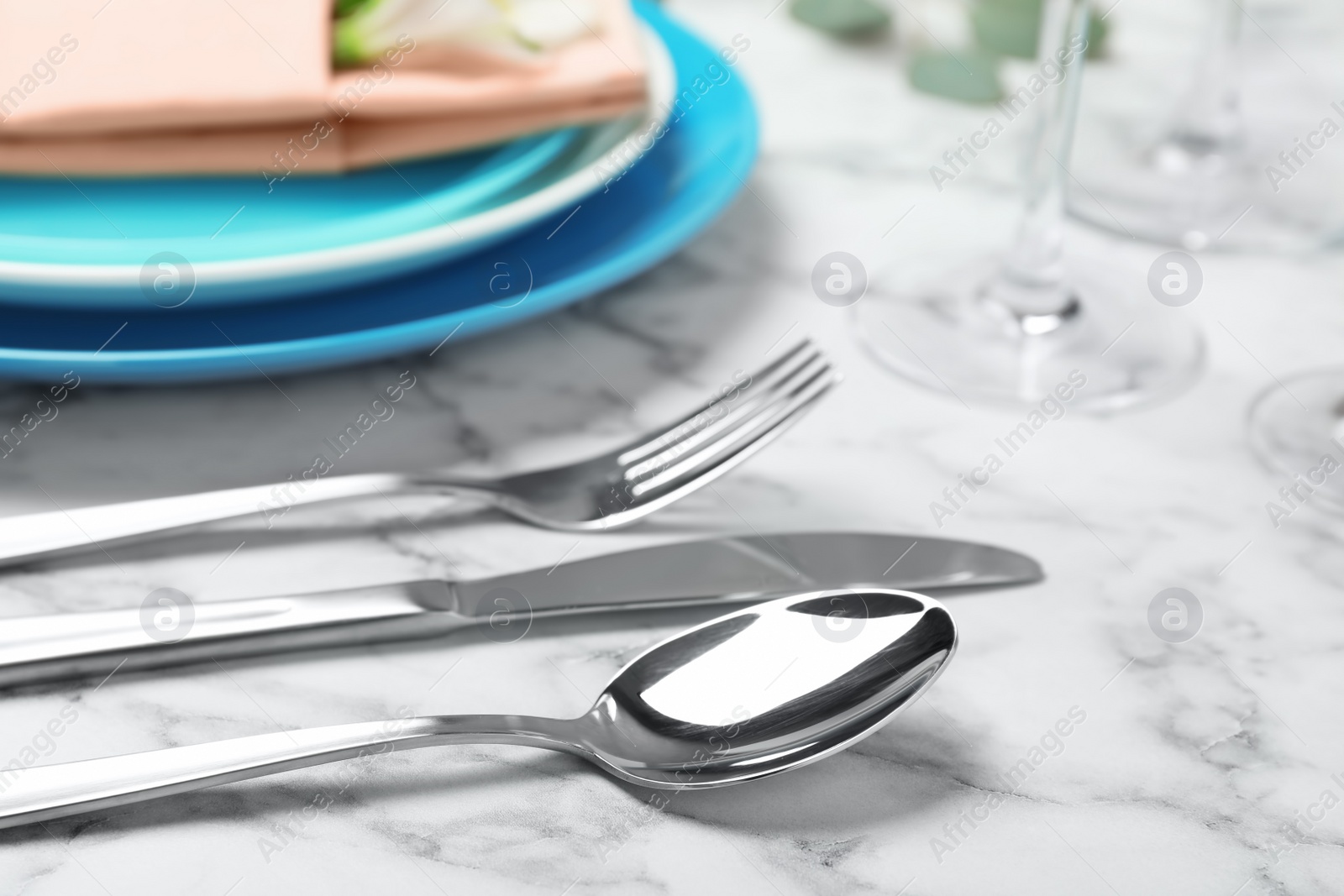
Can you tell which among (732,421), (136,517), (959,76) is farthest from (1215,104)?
(136,517)

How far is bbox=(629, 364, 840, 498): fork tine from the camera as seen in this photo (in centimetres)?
53

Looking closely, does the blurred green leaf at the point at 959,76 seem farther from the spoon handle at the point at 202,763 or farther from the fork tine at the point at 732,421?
the spoon handle at the point at 202,763

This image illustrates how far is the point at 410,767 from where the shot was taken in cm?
42

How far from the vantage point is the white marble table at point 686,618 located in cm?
40

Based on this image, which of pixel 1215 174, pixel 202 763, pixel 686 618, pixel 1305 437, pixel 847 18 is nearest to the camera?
pixel 202 763

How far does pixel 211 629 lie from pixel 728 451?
0.72 ft

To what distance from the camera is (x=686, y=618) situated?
1.58ft

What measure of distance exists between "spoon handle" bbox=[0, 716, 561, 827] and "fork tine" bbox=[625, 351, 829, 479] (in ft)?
0.55

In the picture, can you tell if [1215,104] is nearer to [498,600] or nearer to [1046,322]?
[1046,322]

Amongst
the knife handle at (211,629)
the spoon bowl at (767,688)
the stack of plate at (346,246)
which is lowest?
the spoon bowl at (767,688)

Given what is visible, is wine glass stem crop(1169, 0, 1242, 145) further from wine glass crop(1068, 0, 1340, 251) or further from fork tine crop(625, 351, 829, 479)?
fork tine crop(625, 351, 829, 479)

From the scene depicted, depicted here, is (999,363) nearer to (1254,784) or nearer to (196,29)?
(1254,784)

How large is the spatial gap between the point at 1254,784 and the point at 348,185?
1.77 ft

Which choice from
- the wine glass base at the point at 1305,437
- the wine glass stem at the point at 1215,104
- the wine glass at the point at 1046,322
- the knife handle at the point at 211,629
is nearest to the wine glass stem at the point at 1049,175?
the wine glass at the point at 1046,322
